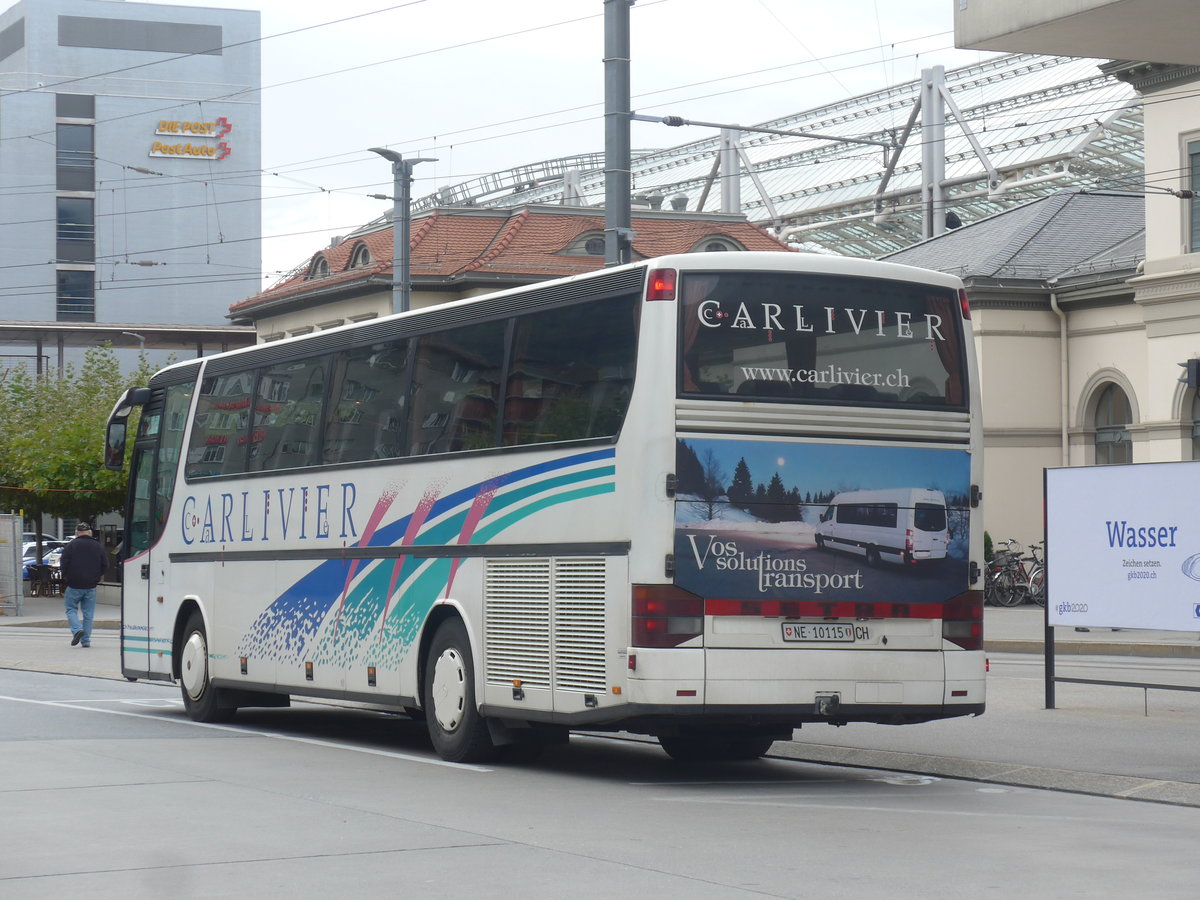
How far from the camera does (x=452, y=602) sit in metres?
12.8

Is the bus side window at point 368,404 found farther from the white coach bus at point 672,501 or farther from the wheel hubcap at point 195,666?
the wheel hubcap at point 195,666

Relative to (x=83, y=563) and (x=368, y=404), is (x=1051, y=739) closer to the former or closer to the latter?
(x=368, y=404)

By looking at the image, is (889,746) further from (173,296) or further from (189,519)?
(173,296)

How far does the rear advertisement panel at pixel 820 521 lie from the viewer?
436 inches

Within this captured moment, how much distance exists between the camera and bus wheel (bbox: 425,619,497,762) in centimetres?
1261

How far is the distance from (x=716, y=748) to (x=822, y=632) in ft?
7.53

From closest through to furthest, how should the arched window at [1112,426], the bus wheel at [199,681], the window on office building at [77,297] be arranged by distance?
the bus wheel at [199,681] → the arched window at [1112,426] → the window on office building at [77,297]

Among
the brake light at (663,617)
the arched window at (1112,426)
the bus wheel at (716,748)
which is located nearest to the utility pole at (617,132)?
the bus wheel at (716,748)

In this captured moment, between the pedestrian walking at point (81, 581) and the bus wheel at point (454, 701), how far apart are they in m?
17.4

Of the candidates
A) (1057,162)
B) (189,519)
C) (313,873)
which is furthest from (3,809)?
(1057,162)

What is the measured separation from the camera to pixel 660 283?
11.2m

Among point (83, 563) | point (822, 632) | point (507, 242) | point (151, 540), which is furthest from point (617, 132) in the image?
point (507, 242)

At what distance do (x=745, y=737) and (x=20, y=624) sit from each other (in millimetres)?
28168

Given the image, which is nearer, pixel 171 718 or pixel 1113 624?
pixel 1113 624
